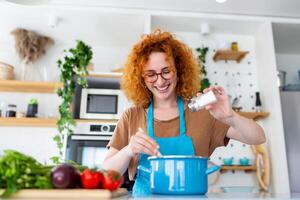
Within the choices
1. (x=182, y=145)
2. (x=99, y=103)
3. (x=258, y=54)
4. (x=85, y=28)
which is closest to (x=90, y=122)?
(x=99, y=103)

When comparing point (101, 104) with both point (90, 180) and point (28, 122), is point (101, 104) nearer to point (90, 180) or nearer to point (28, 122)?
point (28, 122)

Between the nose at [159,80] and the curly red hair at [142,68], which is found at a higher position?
the curly red hair at [142,68]

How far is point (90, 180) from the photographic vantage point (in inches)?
26.8

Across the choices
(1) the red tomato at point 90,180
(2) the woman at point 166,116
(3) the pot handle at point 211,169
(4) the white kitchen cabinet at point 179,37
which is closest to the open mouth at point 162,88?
(2) the woman at point 166,116

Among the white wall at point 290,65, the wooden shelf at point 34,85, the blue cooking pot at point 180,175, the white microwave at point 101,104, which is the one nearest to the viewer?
the blue cooking pot at point 180,175

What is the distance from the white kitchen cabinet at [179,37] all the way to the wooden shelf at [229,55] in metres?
0.07

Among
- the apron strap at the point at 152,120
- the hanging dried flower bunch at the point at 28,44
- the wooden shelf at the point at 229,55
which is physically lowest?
the apron strap at the point at 152,120

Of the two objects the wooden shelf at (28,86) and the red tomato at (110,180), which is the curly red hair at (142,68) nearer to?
the red tomato at (110,180)

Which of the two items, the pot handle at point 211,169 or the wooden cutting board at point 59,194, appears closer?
the wooden cutting board at point 59,194

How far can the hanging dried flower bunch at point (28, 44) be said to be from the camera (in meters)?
2.92

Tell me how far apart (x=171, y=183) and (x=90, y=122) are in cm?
167

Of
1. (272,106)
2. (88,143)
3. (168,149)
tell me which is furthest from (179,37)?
(168,149)

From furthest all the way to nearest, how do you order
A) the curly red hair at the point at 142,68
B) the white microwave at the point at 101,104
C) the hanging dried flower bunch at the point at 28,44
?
the hanging dried flower bunch at the point at 28,44, the white microwave at the point at 101,104, the curly red hair at the point at 142,68

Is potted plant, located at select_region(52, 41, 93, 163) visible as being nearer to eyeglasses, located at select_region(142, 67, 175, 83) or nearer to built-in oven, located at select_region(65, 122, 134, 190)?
built-in oven, located at select_region(65, 122, 134, 190)
